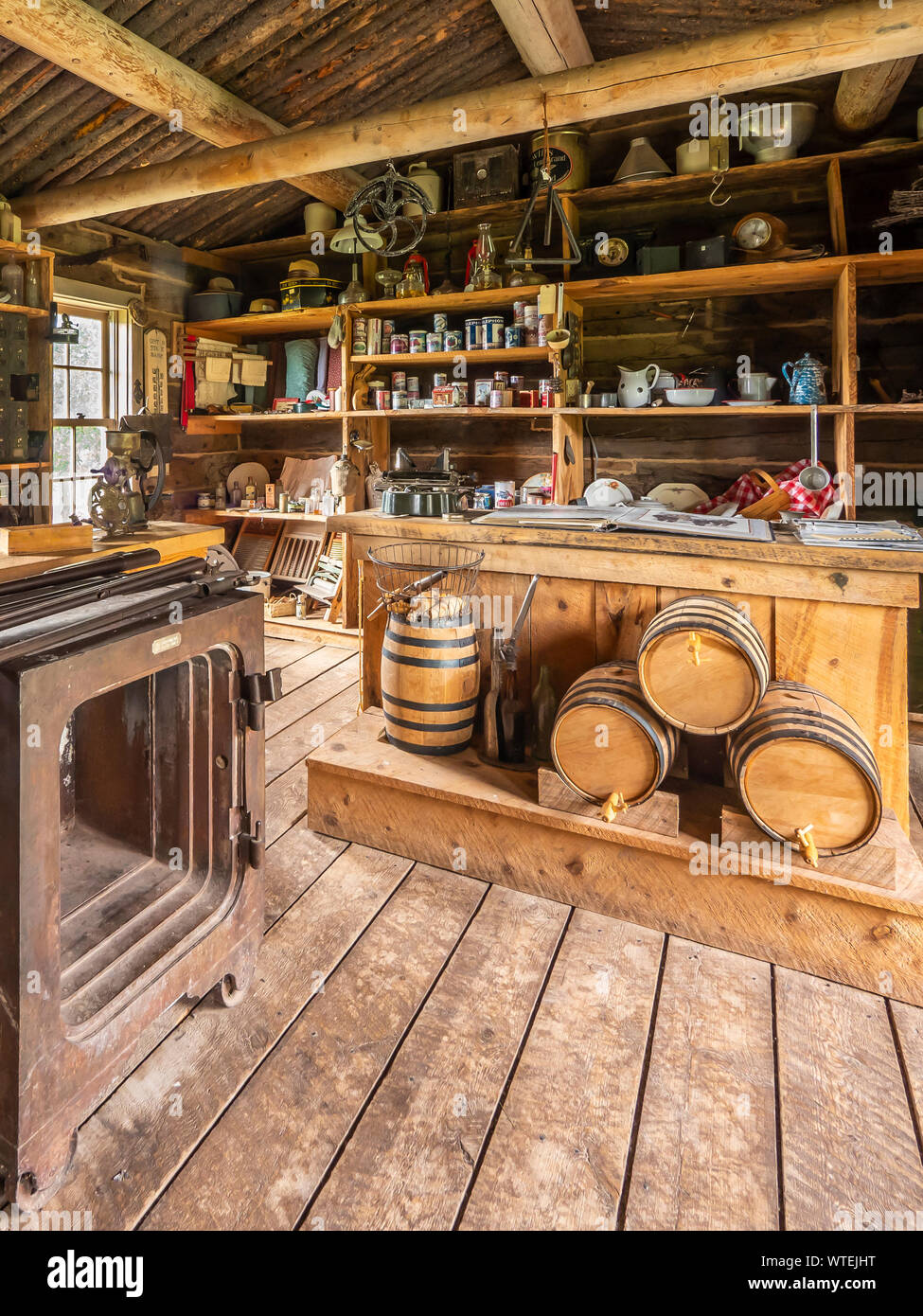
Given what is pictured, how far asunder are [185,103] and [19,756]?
3.43 meters

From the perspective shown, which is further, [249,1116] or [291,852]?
[291,852]

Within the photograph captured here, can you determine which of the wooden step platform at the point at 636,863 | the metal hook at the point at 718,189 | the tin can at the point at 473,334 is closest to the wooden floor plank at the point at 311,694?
the wooden step platform at the point at 636,863

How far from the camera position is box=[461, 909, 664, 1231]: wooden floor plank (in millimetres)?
1175

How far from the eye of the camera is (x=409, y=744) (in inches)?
88.7

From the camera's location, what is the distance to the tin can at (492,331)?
4.29m

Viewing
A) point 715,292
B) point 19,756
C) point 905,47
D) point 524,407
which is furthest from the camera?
point 524,407

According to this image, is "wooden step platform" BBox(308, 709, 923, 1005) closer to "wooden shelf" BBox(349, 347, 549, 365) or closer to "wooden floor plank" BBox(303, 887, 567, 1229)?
"wooden floor plank" BBox(303, 887, 567, 1229)

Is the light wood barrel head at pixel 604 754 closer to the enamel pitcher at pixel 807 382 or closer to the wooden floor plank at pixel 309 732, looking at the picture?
the wooden floor plank at pixel 309 732

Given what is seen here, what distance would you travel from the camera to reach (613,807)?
183 cm

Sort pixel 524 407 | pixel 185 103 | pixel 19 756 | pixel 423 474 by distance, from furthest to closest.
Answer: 1. pixel 524 407
2. pixel 185 103
3. pixel 423 474
4. pixel 19 756

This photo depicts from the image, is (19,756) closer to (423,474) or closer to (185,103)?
(423,474)

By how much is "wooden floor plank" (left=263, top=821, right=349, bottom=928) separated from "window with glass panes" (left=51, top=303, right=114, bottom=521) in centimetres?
334

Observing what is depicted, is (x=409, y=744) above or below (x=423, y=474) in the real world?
below
